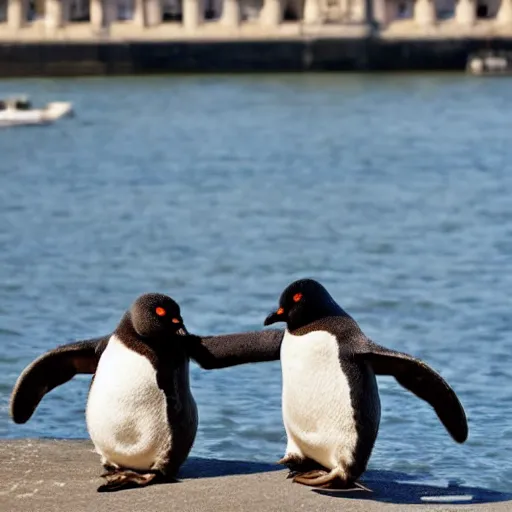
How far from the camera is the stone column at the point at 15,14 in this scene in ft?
274

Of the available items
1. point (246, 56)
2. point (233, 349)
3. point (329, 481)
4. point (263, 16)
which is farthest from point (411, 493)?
point (263, 16)

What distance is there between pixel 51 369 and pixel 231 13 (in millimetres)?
74509

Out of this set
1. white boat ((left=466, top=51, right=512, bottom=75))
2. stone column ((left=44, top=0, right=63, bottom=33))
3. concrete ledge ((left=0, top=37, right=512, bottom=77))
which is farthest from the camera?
stone column ((left=44, top=0, right=63, bottom=33))

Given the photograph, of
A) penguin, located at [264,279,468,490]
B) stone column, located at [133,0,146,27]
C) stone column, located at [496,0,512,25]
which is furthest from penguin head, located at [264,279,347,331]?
stone column, located at [496,0,512,25]

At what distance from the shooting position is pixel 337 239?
2809 centimetres

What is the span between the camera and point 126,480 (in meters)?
9.24

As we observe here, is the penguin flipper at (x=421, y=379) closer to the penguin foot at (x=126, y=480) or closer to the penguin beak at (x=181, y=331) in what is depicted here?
the penguin beak at (x=181, y=331)

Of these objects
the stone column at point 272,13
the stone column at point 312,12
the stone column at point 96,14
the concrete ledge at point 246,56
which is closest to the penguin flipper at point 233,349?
the concrete ledge at point 246,56

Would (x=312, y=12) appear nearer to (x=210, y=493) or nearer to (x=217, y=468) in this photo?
(x=217, y=468)

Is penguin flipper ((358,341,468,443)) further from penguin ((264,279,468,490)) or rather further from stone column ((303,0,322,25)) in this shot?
stone column ((303,0,322,25))

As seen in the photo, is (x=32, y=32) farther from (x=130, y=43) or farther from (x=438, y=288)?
(x=438, y=288)

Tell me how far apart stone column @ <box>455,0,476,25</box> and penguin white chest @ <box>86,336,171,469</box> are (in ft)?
247

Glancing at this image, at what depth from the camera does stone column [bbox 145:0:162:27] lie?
274ft

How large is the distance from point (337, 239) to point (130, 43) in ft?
173
